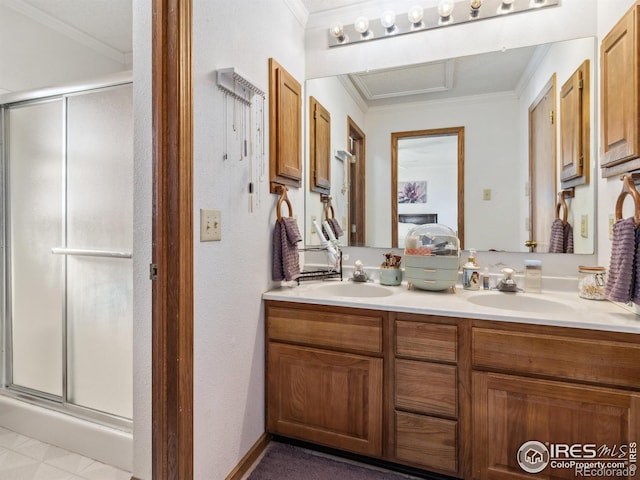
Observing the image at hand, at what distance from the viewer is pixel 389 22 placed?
6.42ft

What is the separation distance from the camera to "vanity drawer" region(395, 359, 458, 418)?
1.37 meters

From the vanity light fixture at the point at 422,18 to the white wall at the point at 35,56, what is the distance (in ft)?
4.91

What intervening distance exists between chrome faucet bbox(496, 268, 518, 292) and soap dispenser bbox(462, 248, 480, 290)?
103 millimetres

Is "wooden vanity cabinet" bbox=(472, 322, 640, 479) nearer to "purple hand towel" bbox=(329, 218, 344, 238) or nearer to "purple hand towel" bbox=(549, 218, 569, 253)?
"purple hand towel" bbox=(549, 218, 569, 253)

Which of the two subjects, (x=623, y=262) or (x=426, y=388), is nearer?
(x=623, y=262)

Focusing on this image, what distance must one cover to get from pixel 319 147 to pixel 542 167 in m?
1.25

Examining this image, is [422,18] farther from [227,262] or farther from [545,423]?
[545,423]

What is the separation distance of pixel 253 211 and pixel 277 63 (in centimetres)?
82

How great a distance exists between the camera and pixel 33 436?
5.79 feet

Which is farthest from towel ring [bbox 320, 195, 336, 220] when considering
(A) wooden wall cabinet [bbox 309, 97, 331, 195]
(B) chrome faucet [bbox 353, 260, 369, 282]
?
(B) chrome faucet [bbox 353, 260, 369, 282]

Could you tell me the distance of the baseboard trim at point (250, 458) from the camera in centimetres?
144

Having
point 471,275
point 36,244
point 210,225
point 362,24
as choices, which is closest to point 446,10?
point 362,24

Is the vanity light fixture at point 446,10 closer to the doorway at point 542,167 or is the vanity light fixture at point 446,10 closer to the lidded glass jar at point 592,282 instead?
the doorway at point 542,167

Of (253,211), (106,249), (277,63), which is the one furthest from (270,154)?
(106,249)
